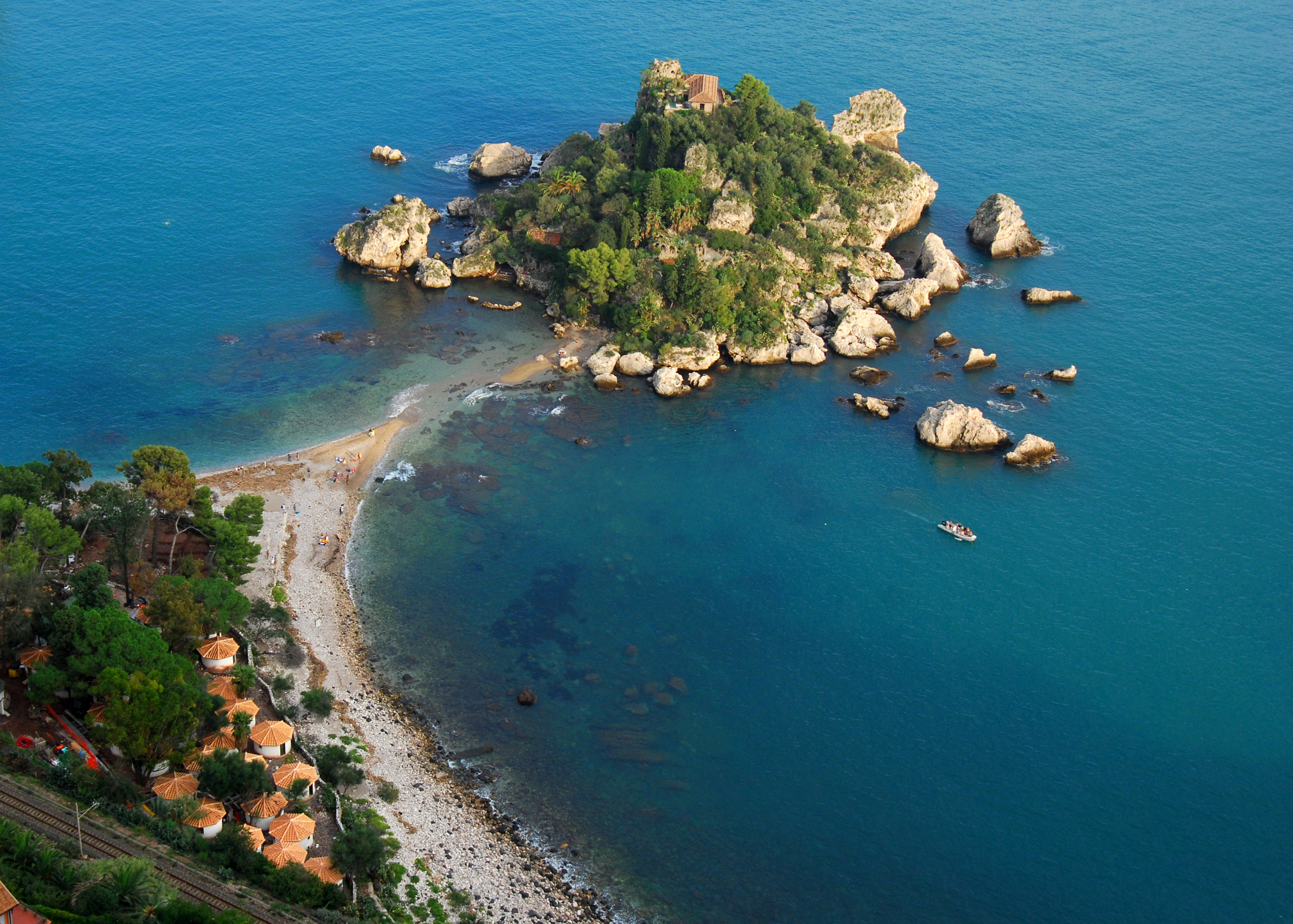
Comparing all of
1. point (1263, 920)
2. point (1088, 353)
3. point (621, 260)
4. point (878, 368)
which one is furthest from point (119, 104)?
point (1263, 920)

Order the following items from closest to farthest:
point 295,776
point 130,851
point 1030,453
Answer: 1. point 130,851
2. point 295,776
3. point 1030,453

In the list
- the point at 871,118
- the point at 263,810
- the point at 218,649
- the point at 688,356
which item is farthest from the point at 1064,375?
the point at 263,810

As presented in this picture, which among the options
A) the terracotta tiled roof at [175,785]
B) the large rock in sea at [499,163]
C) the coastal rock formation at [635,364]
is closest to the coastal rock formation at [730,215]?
the coastal rock formation at [635,364]

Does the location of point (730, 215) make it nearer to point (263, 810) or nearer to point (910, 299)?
point (910, 299)

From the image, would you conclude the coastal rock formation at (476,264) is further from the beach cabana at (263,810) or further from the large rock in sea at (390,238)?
the beach cabana at (263,810)

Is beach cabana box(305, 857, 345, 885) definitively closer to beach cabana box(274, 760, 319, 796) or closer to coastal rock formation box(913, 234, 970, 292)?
beach cabana box(274, 760, 319, 796)

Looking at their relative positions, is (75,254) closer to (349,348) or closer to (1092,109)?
(349,348)

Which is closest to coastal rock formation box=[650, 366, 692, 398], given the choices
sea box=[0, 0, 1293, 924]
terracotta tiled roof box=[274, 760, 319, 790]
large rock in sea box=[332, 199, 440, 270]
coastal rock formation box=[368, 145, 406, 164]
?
sea box=[0, 0, 1293, 924]

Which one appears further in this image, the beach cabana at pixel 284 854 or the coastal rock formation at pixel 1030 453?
the coastal rock formation at pixel 1030 453
